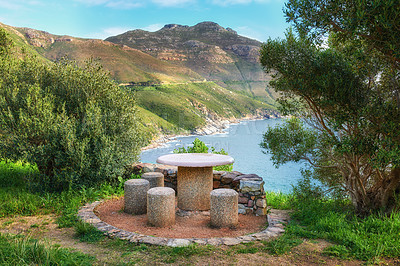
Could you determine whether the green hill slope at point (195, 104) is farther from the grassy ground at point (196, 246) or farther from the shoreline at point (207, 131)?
the grassy ground at point (196, 246)

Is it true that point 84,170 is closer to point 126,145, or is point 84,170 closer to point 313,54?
point 126,145

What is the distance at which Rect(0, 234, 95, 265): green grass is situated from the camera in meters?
3.49

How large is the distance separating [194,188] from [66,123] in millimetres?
4173

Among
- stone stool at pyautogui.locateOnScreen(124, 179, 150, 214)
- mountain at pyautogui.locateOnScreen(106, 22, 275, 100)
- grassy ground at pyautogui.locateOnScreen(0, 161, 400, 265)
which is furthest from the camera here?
mountain at pyautogui.locateOnScreen(106, 22, 275, 100)

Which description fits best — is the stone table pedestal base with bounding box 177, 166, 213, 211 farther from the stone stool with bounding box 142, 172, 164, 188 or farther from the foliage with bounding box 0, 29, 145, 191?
the foliage with bounding box 0, 29, 145, 191

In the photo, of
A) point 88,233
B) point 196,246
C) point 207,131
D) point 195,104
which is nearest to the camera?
point 196,246

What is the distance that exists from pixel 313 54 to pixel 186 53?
19066 cm

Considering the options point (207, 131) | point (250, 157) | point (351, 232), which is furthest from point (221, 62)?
point (351, 232)

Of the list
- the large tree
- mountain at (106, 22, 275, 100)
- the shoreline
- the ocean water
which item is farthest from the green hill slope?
the large tree

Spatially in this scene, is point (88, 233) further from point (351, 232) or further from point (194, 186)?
point (351, 232)

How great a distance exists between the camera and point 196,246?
438 cm

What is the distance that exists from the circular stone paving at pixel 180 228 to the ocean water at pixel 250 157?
15074 millimetres

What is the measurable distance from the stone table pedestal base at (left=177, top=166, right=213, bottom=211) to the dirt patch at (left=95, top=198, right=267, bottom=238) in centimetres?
21

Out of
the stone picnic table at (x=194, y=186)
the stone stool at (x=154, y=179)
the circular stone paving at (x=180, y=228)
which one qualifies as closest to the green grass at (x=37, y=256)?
the circular stone paving at (x=180, y=228)
